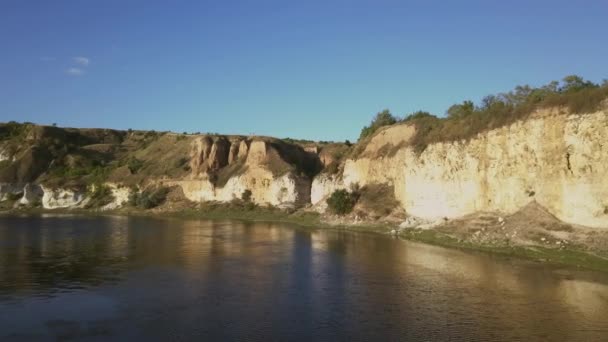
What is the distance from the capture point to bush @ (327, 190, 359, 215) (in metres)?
53.4

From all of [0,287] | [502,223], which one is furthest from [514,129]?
[0,287]

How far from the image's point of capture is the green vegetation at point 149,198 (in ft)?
253

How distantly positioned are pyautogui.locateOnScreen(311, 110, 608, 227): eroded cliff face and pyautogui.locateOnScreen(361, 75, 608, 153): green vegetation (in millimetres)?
704

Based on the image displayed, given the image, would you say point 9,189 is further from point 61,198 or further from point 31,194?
point 61,198

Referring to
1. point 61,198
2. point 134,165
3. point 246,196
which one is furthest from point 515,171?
point 61,198

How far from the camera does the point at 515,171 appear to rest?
35312mm

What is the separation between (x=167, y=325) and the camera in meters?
16.3

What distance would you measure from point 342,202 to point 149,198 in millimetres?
35853

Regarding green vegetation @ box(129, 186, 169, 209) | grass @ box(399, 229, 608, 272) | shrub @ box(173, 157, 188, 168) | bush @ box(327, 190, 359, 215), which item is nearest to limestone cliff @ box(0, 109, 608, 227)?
shrub @ box(173, 157, 188, 168)

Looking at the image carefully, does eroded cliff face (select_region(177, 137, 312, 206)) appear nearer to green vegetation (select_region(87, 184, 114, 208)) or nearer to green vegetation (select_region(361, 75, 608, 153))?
green vegetation (select_region(87, 184, 114, 208))

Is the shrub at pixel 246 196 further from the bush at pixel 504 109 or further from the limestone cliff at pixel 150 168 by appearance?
the bush at pixel 504 109

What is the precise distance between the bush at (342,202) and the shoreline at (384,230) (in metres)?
1.83

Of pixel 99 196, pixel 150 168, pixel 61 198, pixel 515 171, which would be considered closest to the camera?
pixel 515 171

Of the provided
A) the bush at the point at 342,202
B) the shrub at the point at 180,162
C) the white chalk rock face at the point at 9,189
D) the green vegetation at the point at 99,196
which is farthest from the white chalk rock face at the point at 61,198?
the bush at the point at 342,202
